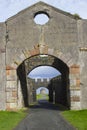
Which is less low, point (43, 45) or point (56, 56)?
point (43, 45)

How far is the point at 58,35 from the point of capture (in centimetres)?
1938

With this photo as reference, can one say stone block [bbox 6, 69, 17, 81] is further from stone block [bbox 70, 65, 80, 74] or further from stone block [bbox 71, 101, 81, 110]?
stone block [bbox 71, 101, 81, 110]

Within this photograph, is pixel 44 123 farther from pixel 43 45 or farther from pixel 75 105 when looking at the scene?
pixel 43 45

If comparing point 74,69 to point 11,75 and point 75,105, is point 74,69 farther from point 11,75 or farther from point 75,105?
point 11,75

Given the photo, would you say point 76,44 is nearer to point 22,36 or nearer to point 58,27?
point 58,27

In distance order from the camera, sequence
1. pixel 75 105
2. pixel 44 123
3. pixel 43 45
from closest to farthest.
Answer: pixel 44 123 → pixel 75 105 → pixel 43 45

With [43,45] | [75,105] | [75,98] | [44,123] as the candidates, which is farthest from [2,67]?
[44,123]

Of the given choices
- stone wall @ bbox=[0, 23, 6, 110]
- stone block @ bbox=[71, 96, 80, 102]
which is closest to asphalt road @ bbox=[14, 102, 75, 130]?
stone block @ bbox=[71, 96, 80, 102]

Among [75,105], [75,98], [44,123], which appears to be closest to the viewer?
[44,123]

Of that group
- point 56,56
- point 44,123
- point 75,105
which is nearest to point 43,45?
point 56,56

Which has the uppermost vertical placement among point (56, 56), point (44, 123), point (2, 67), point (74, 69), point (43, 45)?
point (43, 45)

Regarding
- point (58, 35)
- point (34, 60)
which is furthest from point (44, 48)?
point (34, 60)

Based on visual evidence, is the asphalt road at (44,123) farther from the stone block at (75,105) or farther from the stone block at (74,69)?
the stone block at (74,69)

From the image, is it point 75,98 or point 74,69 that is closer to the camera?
point 75,98
